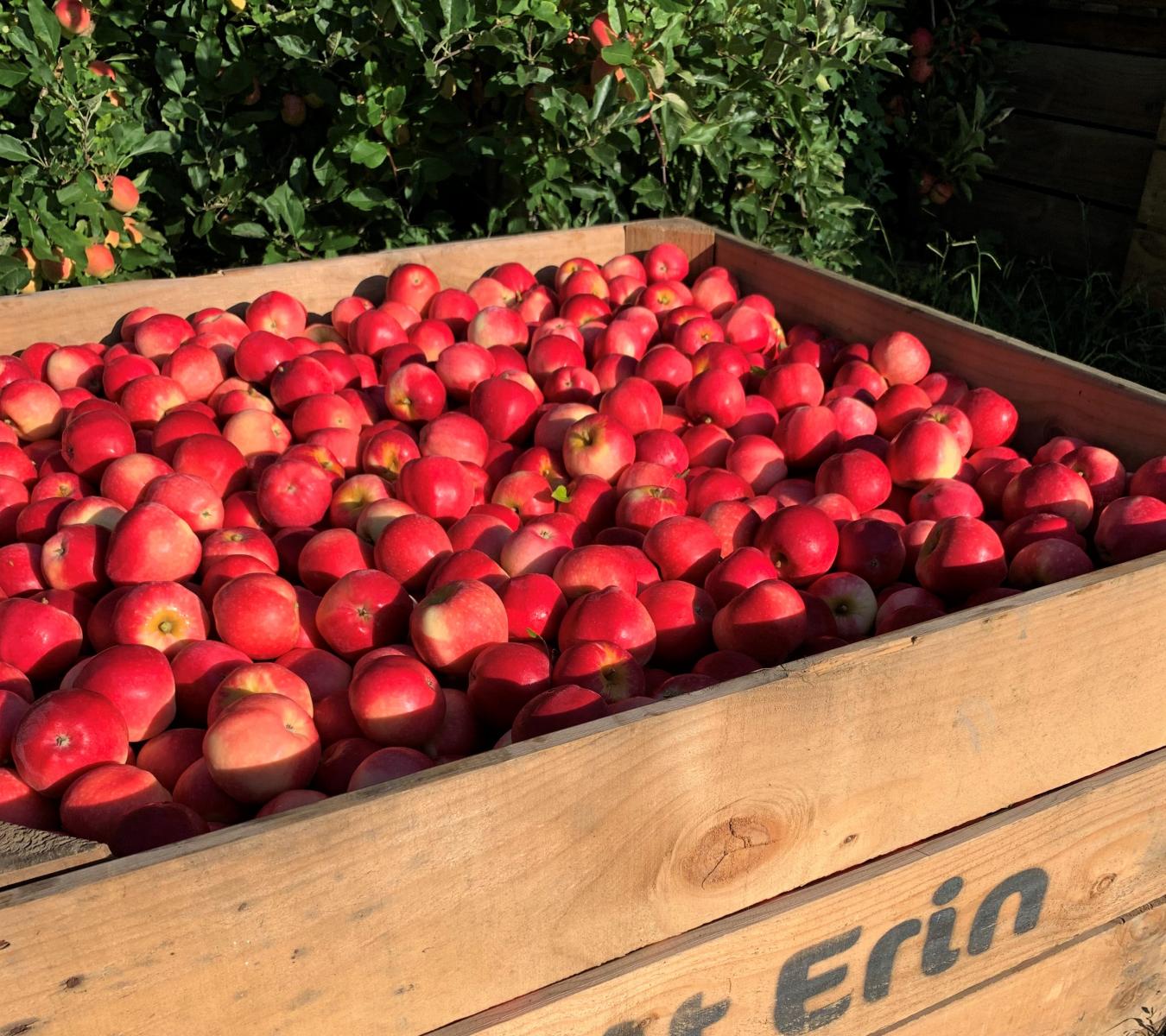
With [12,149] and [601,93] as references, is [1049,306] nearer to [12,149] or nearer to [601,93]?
[601,93]

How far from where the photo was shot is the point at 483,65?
3590mm

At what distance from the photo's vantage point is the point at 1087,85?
4961 mm

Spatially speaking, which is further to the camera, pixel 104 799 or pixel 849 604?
pixel 849 604

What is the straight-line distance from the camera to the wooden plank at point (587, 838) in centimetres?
106

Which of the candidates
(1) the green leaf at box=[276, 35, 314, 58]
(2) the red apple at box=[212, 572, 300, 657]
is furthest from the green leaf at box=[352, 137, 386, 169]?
(2) the red apple at box=[212, 572, 300, 657]

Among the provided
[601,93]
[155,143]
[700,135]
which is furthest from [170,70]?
[700,135]

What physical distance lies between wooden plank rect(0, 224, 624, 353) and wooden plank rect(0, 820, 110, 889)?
192 centimetres

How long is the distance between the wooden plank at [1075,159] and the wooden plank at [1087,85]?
0.05 meters

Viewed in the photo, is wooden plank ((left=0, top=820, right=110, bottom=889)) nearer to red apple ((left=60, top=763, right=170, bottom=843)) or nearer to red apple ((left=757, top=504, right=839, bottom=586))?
red apple ((left=60, top=763, right=170, bottom=843))

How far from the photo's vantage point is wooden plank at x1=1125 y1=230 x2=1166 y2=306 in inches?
178

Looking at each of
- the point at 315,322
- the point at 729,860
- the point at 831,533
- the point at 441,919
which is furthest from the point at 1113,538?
the point at 315,322

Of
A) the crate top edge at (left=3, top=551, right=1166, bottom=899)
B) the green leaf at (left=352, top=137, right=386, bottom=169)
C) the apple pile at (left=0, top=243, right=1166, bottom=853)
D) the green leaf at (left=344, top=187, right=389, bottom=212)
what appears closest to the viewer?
the crate top edge at (left=3, top=551, right=1166, bottom=899)

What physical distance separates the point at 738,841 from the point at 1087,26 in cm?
490

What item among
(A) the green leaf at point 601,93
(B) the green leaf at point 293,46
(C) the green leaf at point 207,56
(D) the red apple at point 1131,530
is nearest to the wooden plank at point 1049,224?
(A) the green leaf at point 601,93
